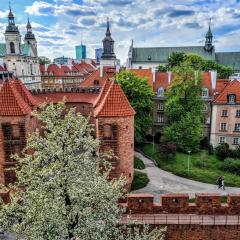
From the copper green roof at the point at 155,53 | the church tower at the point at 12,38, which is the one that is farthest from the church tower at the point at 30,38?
the copper green roof at the point at 155,53

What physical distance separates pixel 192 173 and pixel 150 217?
1660 centimetres

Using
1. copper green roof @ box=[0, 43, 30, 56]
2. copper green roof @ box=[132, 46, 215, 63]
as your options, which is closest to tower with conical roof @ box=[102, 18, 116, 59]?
copper green roof @ box=[132, 46, 215, 63]

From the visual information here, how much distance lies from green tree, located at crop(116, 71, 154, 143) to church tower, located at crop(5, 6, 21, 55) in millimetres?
50463

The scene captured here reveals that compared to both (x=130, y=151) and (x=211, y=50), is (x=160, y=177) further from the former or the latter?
(x=211, y=50)

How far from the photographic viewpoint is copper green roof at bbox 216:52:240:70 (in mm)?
89225

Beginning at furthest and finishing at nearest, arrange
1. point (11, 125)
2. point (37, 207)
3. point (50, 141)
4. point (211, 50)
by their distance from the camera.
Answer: point (211, 50) < point (11, 125) < point (50, 141) < point (37, 207)

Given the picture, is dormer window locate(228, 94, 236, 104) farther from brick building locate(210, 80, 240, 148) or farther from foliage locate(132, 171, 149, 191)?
foliage locate(132, 171, 149, 191)

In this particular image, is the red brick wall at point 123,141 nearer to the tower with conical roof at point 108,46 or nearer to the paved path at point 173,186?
the paved path at point 173,186

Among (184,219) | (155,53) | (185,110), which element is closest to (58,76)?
(155,53)

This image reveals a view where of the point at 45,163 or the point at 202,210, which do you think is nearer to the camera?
the point at 45,163

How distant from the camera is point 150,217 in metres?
12.9

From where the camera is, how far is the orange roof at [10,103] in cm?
1932

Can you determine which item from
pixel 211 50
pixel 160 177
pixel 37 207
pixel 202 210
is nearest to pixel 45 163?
pixel 37 207

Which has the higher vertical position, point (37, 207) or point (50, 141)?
point (50, 141)
